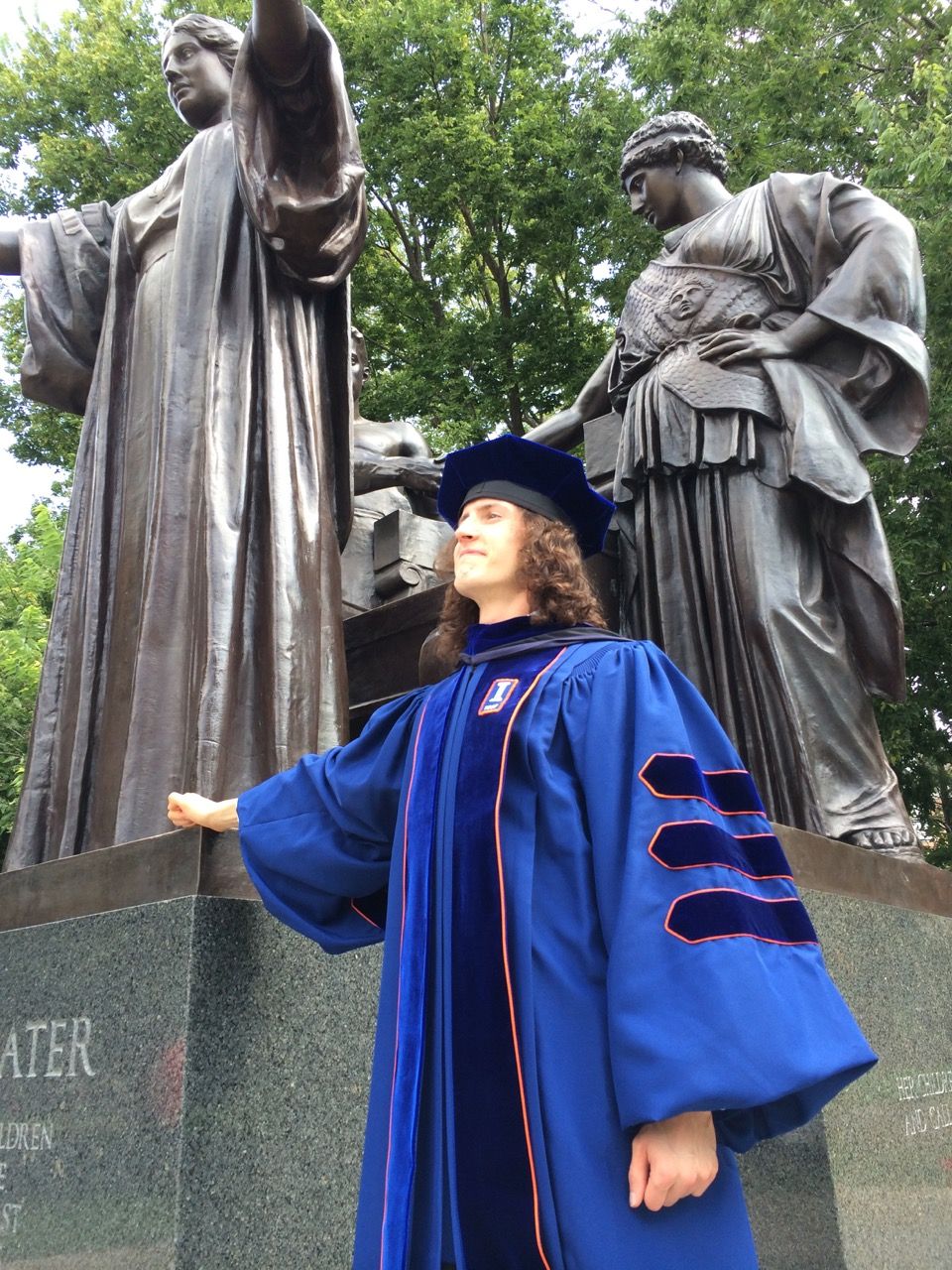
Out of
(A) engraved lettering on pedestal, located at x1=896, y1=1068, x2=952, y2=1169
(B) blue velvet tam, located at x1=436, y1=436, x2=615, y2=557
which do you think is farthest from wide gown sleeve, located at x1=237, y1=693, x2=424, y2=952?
(A) engraved lettering on pedestal, located at x1=896, y1=1068, x2=952, y2=1169

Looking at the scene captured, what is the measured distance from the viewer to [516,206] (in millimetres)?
17281

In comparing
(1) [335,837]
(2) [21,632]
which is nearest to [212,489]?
(1) [335,837]

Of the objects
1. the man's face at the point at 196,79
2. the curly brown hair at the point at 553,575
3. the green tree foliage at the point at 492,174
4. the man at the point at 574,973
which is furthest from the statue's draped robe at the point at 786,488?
the green tree foliage at the point at 492,174

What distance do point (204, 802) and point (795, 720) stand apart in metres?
2.60

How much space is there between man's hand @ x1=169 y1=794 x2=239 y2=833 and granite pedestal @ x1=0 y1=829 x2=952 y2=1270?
0.05m

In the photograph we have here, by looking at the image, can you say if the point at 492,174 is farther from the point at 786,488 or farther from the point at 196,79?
the point at 786,488

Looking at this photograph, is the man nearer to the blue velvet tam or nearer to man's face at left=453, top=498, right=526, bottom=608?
man's face at left=453, top=498, right=526, bottom=608

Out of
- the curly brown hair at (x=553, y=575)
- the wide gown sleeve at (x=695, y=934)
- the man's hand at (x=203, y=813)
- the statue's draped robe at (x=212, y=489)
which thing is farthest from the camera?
the statue's draped robe at (x=212, y=489)

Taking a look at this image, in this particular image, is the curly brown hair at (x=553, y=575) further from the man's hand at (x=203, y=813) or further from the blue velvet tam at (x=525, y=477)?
the man's hand at (x=203, y=813)

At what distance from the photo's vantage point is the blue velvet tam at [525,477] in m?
2.80

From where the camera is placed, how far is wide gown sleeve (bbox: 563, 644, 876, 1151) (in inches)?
75.4

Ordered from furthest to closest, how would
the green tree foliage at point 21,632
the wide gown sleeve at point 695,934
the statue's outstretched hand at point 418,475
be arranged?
the green tree foliage at point 21,632 < the statue's outstretched hand at point 418,475 < the wide gown sleeve at point 695,934

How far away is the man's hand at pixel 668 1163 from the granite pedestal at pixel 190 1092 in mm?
1129

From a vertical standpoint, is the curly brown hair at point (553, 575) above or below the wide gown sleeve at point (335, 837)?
above
